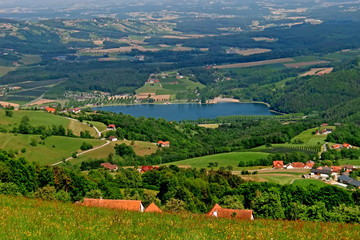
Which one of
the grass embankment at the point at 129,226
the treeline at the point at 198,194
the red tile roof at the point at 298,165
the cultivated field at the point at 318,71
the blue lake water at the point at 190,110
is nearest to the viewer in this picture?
the grass embankment at the point at 129,226

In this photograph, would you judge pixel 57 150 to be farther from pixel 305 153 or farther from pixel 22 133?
pixel 305 153

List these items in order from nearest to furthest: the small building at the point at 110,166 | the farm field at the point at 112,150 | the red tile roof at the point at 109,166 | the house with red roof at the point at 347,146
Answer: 1. the small building at the point at 110,166
2. the red tile roof at the point at 109,166
3. the farm field at the point at 112,150
4. the house with red roof at the point at 347,146

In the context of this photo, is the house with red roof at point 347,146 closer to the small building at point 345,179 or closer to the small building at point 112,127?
the small building at point 345,179

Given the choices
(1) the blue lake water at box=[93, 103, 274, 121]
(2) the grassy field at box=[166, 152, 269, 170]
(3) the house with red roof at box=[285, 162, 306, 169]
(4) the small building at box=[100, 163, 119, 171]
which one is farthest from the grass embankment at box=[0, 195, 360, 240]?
(1) the blue lake water at box=[93, 103, 274, 121]

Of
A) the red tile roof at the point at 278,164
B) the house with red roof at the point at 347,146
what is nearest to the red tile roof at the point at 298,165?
the red tile roof at the point at 278,164

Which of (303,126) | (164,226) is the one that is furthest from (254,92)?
(164,226)

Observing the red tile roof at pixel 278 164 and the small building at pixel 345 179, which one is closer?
the small building at pixel 345 179

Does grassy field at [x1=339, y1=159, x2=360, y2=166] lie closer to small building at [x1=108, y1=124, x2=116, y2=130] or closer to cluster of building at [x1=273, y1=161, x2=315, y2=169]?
cluster of building at [x1=273, y1=161, x2=315, y2=169]
